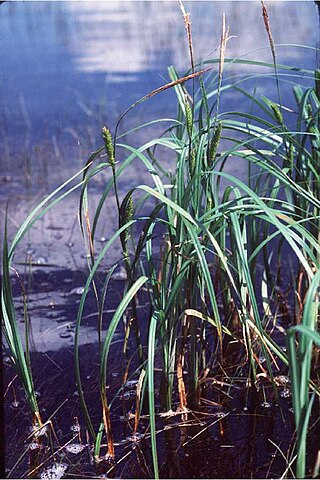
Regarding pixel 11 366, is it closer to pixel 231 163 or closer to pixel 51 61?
pixel 231 163

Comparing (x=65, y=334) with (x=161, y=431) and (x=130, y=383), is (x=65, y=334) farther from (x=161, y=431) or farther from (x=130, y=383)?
(x=161, y=431)

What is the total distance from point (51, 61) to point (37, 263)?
8.28 feet

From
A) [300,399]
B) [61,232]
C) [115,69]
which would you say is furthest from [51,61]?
[300,399]

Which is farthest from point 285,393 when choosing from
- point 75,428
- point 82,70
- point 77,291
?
point 82,70

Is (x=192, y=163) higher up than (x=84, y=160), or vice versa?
(x=192, y=163)

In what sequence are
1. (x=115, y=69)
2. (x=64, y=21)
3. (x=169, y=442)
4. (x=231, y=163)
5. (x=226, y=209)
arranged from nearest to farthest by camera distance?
(x=226, y=209) < (x=169, y=442) < (x=231, y=163) < (x=115, y=69) < (x=64, y=21)

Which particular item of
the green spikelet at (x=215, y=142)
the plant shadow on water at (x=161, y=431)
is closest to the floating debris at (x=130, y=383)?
the plant shadow on water at (x=161, y=431)

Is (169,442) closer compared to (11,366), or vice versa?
(169,442)

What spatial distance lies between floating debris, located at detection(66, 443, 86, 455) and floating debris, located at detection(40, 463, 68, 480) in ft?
0.13

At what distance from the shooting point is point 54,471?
1337mm

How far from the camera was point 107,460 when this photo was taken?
1.34 meters

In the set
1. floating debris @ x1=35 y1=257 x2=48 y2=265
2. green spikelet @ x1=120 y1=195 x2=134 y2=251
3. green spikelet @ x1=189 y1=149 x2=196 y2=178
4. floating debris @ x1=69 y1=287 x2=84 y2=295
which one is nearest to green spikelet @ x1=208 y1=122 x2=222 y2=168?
green spikelet @ x1=189 y1=149 x2=196 y2=178

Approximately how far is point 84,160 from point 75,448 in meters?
2.05

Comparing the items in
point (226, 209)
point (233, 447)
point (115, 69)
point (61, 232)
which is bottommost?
point (233, 447)
